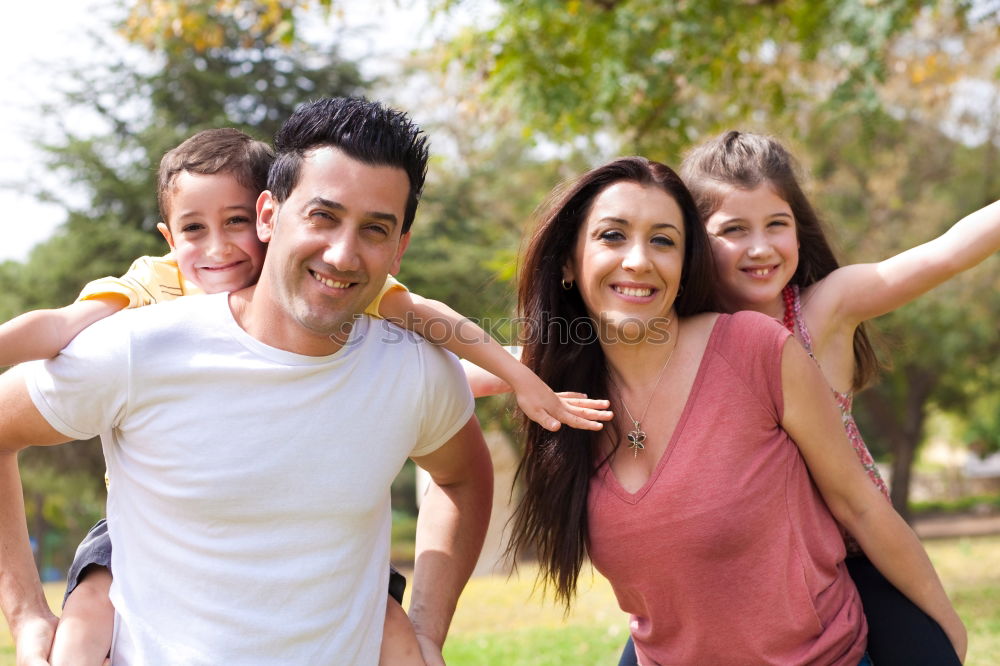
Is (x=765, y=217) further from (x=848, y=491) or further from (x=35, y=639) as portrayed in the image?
(x=35, y=639)

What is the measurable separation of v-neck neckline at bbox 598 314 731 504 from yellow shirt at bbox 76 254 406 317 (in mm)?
846

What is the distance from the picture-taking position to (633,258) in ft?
9.61

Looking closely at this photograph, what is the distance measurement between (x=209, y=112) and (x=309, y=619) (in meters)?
17.8

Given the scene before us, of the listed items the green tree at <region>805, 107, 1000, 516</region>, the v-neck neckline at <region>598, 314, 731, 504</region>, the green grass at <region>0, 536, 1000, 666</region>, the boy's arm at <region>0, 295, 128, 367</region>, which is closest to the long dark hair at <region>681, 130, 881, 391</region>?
the v-neck neckline at <region>598, 314, 731, 504</region>

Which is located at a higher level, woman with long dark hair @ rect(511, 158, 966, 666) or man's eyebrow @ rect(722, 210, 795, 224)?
man's eyebrow @ rect(722, 210, 795, 224)

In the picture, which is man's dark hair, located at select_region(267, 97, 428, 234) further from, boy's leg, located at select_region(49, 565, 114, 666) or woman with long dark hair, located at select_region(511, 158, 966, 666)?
boy's leg, located at select_region(49, 565, 114, 666)

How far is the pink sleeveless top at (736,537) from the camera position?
2.70m

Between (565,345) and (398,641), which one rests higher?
(565,345)

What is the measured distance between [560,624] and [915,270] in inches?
278

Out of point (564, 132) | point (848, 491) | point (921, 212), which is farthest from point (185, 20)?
point (921, 212)

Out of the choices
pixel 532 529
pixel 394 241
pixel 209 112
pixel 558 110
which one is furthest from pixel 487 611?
pixel 209 112

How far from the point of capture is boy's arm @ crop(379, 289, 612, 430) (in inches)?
112

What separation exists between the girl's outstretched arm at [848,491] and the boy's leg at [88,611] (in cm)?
194

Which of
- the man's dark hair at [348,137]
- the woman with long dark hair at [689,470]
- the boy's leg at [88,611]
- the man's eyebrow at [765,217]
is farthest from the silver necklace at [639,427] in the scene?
the boy's leg at [88,611]
